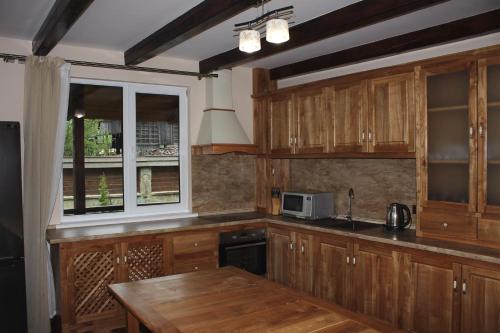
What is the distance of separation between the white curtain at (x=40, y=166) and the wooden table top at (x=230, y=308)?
1.36 meters

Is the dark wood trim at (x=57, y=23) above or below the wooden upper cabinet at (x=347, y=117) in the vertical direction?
above

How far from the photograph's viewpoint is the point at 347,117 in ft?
12.4

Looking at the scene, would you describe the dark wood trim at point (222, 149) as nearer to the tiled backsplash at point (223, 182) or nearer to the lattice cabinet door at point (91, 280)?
the tiled backsplash at point (223, 182)

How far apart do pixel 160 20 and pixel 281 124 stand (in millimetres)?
1825

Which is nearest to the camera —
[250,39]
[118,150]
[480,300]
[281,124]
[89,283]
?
[250,39]

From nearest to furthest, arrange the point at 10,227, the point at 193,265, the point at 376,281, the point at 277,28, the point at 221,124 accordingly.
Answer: the point at 277,28, the point at 10,227, the point at 376,281, the point at 193,265, the point at 221,124

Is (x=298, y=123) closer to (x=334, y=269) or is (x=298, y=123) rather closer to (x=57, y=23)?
(x=334, y=269)

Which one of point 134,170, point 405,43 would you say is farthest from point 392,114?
point 134,170

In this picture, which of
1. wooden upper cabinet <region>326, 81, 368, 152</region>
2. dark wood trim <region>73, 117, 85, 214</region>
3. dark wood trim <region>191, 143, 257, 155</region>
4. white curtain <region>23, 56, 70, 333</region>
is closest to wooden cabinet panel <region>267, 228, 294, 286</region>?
dark wood trim <region>191, 143, 257, 155</region>

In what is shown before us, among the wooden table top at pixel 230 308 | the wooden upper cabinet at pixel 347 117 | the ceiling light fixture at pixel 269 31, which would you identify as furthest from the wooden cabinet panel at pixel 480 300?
the ceiling light fixture at pixel 269 31

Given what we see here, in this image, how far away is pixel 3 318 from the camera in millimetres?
3047

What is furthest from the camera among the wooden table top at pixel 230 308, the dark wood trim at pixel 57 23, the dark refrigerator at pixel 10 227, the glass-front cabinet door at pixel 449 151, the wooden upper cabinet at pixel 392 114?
the wooden upper cabinet at pixel 392 114

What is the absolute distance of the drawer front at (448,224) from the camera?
9.50 feet

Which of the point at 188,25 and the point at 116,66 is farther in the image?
the point at 116,66
